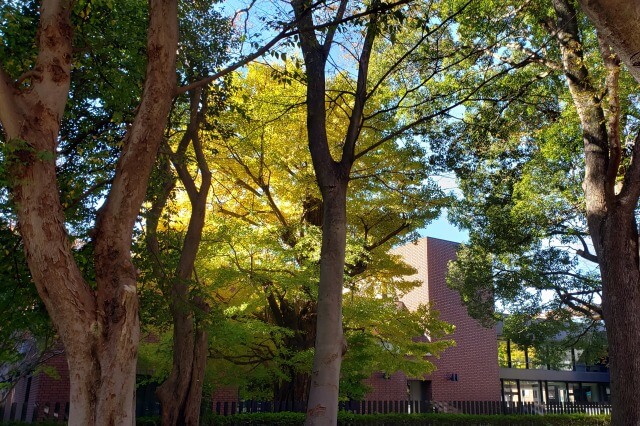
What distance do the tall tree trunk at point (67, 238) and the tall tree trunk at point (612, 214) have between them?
799 cm

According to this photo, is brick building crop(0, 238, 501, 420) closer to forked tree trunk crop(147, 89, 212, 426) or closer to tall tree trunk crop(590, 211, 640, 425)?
tall tree trunk crop(590, 211, 640, 425)

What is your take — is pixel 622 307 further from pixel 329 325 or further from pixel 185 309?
pixel 185 309

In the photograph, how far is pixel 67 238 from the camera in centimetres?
501

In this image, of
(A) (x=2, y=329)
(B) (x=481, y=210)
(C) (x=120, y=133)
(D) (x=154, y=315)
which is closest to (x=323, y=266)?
→ (D) (x=154, y=315)

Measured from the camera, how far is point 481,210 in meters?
18.2

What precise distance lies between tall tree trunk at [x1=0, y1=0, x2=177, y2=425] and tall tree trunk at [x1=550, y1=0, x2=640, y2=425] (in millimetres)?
7994

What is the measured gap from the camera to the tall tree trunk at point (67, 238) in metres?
4.77

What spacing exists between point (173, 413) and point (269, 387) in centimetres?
1014

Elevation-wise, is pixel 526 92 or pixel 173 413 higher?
pixel 526 92

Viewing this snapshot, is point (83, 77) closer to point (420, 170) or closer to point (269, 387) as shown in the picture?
point (420, 170)

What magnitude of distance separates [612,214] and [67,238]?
981cm

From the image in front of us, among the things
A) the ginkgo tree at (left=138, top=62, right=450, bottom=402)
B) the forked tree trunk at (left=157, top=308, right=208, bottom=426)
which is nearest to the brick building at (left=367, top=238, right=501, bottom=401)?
the ginkgo tree at (left=138, top=62, right=450, bottom=402)

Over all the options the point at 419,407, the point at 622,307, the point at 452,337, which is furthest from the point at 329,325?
the point at 452,337

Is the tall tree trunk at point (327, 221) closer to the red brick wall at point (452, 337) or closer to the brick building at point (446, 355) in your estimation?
the brick building at point (446, 355)
